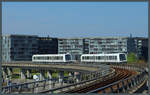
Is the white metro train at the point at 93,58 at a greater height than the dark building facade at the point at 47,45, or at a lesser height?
lesser

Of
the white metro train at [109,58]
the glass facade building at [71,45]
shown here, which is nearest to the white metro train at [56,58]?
the white metro train at [109,58]

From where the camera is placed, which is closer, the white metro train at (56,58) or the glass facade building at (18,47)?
the white metro train at (56,58)

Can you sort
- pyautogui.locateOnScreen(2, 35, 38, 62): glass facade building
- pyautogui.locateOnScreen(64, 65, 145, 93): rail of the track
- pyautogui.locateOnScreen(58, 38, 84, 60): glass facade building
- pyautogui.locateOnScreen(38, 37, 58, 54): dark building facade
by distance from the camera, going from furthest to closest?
Answer: pyautogui.locateOnScreen(58, 38, 84, 60): glass facade building < pyautogui.locateOnScreen(38, 37, 58, 54): dark building facade < pyautogui.locateOnScreen(2, 35, 38, 62): glass facade building < pyautogui.locateOnScreen(64, 65, 145, 93): rail of the track

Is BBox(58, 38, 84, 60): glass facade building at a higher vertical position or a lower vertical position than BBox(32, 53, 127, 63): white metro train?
higher

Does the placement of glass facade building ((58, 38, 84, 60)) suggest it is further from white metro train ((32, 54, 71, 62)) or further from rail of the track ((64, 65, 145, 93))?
rail of the track ((64, 65, 145, 93))

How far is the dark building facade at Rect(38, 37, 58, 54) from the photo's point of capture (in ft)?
529

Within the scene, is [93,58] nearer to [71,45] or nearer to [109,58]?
[109,58]

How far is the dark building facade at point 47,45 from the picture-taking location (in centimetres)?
16112

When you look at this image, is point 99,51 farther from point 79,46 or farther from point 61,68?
point 61,68

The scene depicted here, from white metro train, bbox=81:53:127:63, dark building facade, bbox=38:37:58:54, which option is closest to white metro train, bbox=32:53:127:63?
white metro train, bbox=81:53:127:63

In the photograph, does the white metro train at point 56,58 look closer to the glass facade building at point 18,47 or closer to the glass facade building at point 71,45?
the glass facade building at point 18,47

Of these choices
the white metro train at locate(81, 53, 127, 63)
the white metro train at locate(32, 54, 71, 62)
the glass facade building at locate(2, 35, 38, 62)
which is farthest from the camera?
the glass facade building at locate(2, 35, 38, 62)

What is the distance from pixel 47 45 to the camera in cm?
16388

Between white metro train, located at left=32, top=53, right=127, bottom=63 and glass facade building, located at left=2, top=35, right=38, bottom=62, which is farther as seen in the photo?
glass facade building, located at left=2, top=35, right=38, bottom=62
